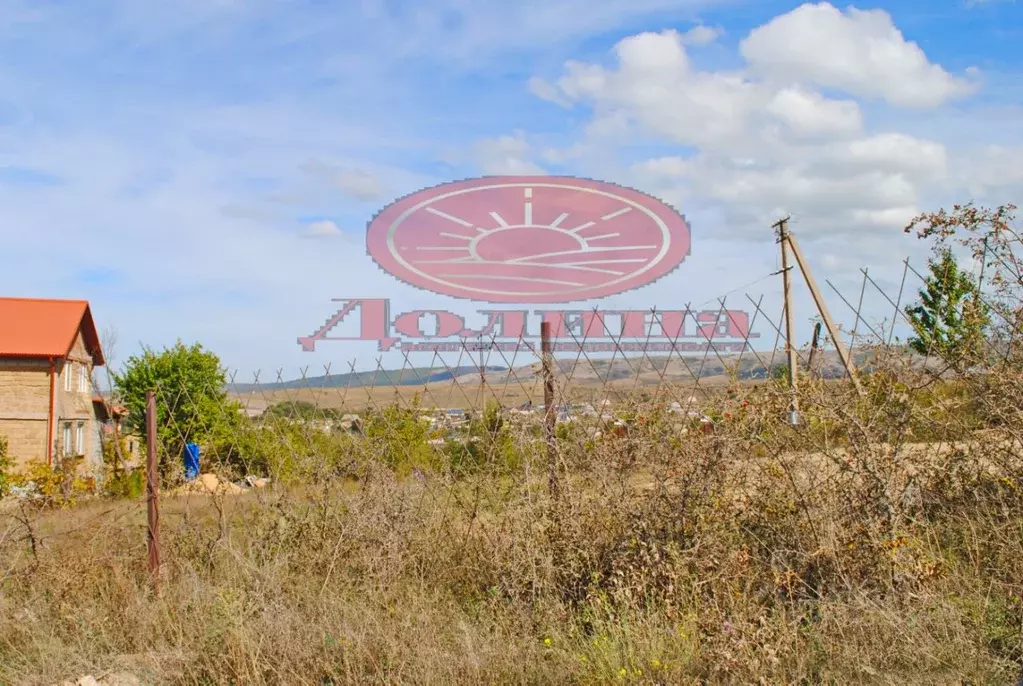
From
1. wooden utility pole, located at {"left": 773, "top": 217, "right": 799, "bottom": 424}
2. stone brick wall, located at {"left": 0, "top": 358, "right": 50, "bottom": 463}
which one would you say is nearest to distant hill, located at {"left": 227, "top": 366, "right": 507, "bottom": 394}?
wooden utility pole, located at {"left": 773, "top": 217, "right": 799, "bottom": 424}

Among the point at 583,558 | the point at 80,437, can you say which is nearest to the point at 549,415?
the point at 583,558

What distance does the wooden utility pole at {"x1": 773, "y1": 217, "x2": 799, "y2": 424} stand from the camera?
4867mm

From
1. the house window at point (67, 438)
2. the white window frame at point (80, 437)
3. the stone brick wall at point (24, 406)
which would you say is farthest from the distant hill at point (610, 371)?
the white window frame at point (80, 437)

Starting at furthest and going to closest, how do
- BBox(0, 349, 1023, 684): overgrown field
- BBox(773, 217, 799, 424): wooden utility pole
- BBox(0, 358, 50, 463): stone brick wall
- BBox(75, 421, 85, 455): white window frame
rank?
BBox(75, 421, 85, 455): white window frame, BBox(0, 358, 50, 463): stone brick wall, BBox(773, 217, 799, 424): wooden utility pole, BBox(0, 349, 1023, 684): overgrown field

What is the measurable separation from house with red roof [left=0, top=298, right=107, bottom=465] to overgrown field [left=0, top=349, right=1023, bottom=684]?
1763cm

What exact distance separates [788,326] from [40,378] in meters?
19.7

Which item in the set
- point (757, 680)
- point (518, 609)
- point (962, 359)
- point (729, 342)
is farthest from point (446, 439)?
point (962, 359)

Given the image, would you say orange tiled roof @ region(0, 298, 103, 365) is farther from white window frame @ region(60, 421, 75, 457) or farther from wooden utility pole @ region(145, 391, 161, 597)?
wooden utility pole @ region(145, 391, 161, 597)

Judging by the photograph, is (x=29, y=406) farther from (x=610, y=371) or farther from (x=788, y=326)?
(x=610, y=371)

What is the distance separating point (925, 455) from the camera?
5.12 m

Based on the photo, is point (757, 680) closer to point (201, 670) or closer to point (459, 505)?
point (459, 505)

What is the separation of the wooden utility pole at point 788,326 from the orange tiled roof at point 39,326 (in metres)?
19.2

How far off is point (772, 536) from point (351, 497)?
2.62 m

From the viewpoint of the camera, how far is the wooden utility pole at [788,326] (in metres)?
4.87
